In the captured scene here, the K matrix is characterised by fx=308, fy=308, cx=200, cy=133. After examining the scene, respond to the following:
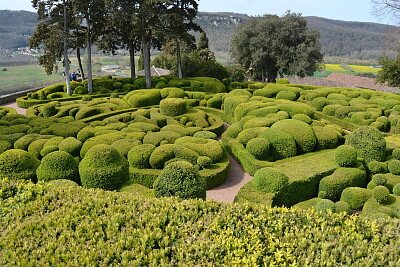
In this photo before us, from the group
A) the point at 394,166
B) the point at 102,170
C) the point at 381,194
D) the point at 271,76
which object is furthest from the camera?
the point at 271,76

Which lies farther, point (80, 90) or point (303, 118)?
point (80, 90)

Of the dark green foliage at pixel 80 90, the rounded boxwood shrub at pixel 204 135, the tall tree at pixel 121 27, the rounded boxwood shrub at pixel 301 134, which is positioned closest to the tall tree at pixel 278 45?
the tall tree at pixel 121 27

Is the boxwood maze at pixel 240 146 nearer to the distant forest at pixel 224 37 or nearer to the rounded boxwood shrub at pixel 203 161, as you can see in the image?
the rounded boxwood shrub at pixel 203 161

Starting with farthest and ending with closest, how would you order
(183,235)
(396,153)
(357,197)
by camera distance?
(396,153), (357,197), (183,235)

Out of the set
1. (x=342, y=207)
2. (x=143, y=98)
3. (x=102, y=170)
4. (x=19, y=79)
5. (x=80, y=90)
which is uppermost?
(x=19, y=79)

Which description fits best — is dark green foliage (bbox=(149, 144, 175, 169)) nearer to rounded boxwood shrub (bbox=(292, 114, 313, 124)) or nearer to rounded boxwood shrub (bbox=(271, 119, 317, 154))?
rounded boxwood shrub (bbox=(271, 119, 317, 154))

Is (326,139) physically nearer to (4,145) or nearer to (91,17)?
(4,145)

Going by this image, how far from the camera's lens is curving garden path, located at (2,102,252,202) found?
1066cm

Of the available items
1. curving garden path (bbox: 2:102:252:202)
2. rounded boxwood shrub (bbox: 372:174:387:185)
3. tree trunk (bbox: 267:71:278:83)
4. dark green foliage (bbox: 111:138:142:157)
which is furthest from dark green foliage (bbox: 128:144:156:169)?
tree trunk (bbox: 267:71:278:83)

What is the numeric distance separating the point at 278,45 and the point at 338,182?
24.7 metres

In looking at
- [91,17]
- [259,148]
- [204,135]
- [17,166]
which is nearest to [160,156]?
[204,135]

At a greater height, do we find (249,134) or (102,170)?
(249,134)

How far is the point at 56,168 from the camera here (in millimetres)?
9469

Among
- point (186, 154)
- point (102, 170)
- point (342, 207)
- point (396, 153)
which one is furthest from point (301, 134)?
point (102, 170)
